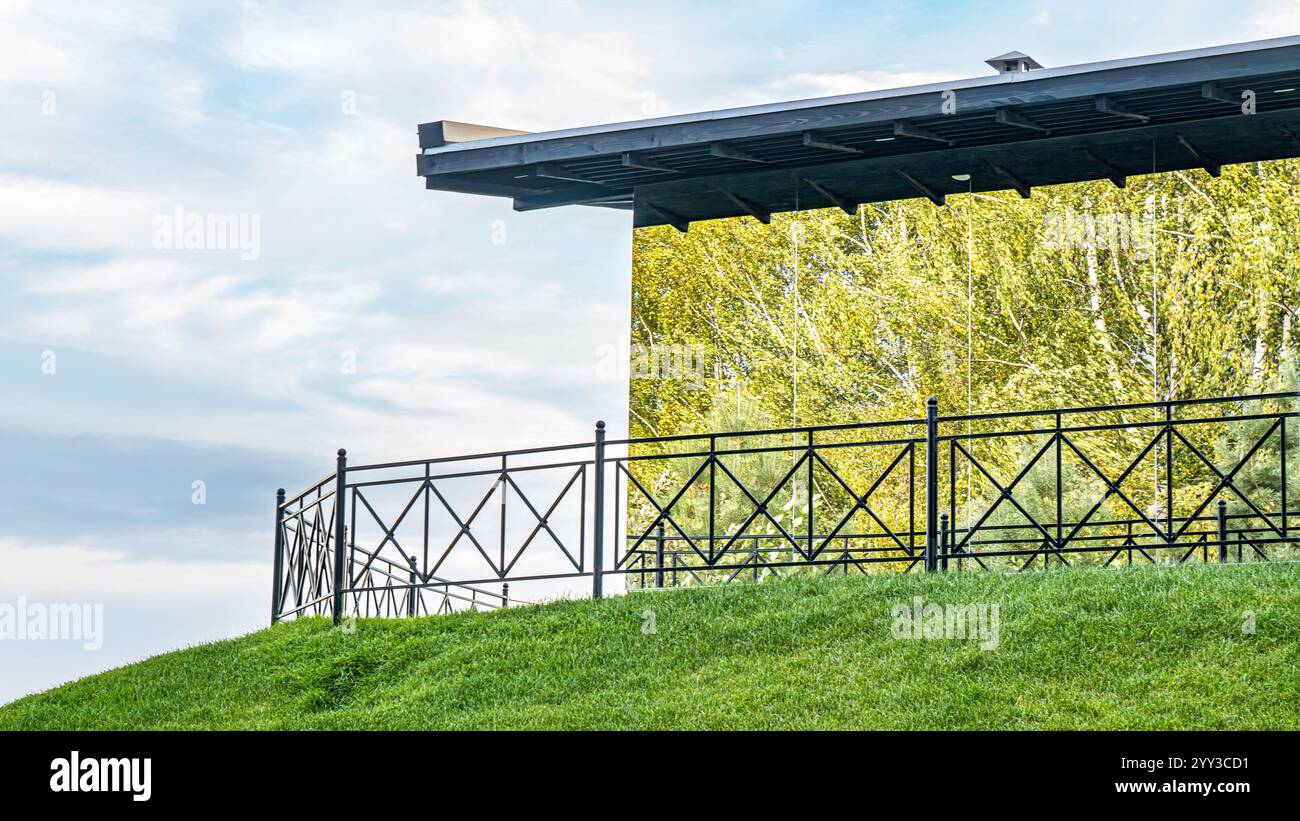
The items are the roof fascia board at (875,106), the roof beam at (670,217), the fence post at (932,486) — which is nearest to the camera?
the fence post at (932,486)

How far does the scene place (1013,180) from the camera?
15.7 meters

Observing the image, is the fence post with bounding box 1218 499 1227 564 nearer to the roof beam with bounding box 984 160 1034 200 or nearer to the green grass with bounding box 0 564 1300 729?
the green grass with bounding box 0 564 1300 729

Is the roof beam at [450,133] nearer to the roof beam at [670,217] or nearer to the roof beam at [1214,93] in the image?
the roof beam at [670,217]

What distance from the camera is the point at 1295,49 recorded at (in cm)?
1290

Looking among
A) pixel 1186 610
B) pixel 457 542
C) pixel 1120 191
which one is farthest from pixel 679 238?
pixel 1186 610

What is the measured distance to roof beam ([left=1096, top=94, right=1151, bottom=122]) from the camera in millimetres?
13914

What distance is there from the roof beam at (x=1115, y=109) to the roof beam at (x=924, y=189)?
2273 millimetres

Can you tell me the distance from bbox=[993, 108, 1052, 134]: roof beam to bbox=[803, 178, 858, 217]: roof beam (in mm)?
2356

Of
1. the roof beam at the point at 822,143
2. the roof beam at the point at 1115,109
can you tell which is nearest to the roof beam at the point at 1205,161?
the roof beam at the point at 1115,109

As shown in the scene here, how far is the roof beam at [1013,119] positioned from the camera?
1438cm

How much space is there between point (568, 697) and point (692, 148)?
312 inches

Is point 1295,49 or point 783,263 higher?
point 1295,49
